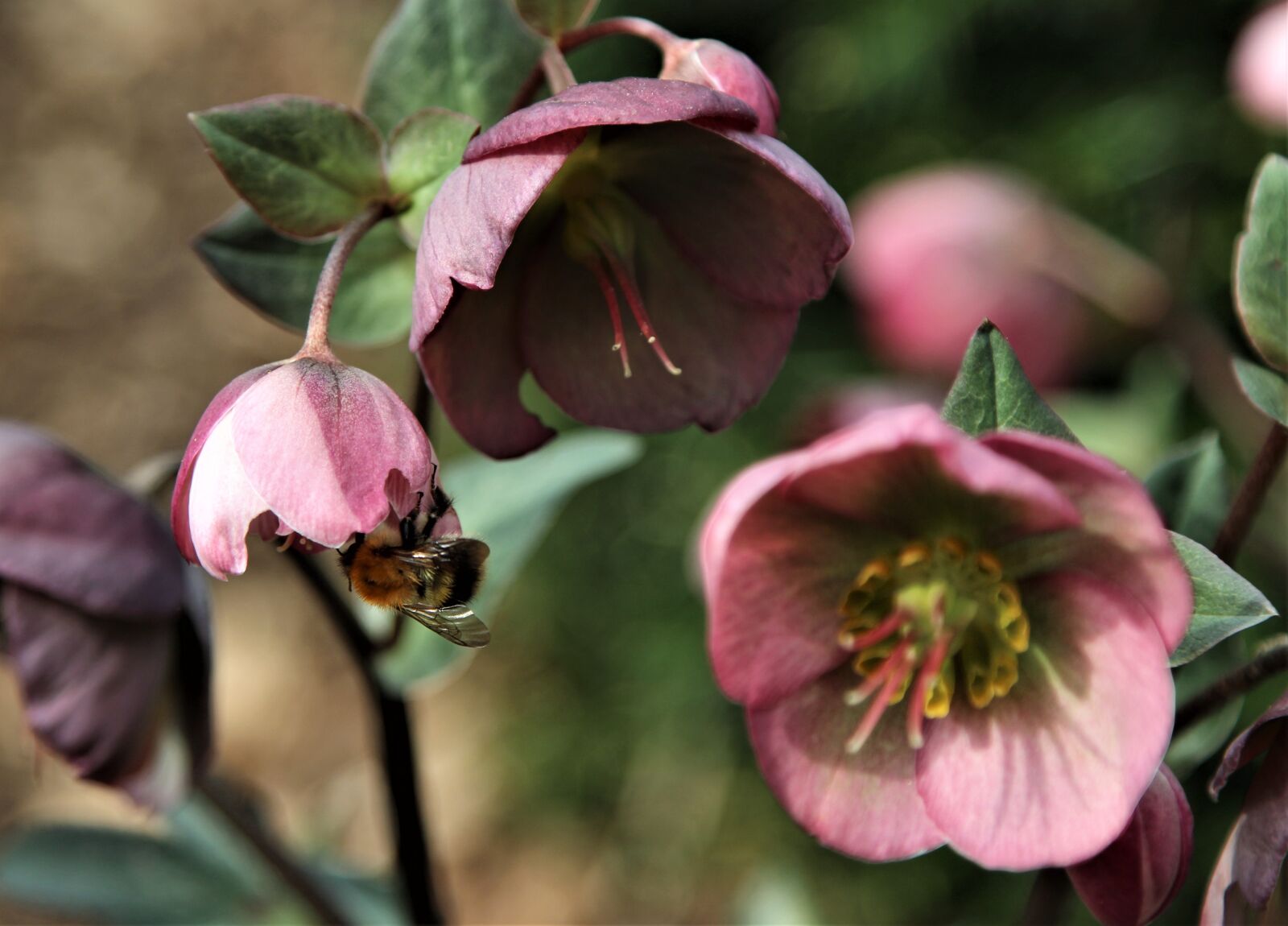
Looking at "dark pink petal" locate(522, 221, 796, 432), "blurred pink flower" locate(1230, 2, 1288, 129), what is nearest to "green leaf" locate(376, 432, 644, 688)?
"dark pink petal" locate(522, 221, 796, 432)

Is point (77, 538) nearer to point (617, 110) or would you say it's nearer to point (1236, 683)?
point (617, 110)

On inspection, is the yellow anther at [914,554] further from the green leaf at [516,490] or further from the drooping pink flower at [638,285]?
the green leaf at [516,490]

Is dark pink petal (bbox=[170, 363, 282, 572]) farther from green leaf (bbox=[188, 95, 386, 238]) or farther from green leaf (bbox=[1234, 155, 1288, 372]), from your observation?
green leaf (bbox=[1234, 155, 1288, 372])

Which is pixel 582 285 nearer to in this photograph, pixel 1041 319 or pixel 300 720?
pixel 1041 319

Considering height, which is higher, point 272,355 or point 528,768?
point 272,355

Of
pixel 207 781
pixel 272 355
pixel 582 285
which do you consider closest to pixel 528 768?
pixel 272 355

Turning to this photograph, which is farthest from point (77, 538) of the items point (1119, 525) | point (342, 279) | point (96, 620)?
point (1119, 525)

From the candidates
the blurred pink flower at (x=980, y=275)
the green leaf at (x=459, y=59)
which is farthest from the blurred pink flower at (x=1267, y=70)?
the green leaf at (x=459, y=59)
